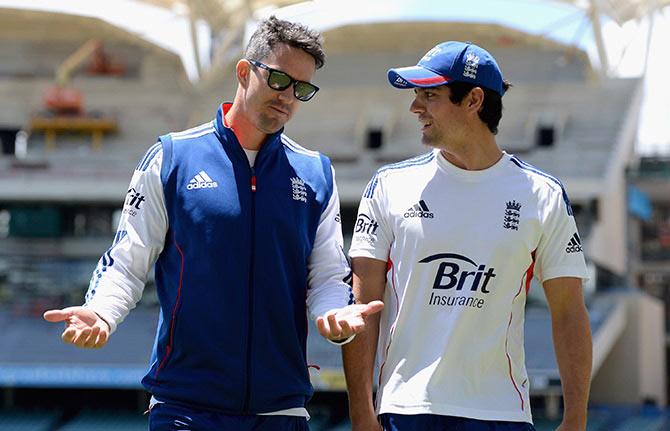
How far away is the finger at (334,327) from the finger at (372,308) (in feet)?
0.29

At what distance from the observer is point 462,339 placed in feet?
13.3

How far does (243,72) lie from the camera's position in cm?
421

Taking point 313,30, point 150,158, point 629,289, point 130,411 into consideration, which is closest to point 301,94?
point 313,30

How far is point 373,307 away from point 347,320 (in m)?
0.09

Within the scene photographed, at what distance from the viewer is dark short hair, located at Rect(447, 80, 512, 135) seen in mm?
4211

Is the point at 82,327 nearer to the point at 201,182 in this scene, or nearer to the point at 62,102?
the point at 201,182

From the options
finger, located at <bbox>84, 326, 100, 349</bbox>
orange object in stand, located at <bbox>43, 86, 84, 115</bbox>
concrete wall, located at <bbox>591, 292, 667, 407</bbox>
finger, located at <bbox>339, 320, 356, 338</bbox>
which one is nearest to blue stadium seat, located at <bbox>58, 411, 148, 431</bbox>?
orange object in stand, located at <bbox>43, 86, 84, 115</bbox>

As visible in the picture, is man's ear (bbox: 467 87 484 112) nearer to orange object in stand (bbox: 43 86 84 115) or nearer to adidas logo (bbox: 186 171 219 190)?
adidas logo (bbox: 186 171 219 190)

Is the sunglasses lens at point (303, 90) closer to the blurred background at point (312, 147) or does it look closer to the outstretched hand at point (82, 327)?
the outstretched hand at point (82, 327)

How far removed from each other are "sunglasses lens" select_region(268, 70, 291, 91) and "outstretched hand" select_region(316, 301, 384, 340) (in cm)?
77

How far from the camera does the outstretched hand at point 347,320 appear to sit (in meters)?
3.80

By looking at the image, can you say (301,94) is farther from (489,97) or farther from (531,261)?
(531,261)

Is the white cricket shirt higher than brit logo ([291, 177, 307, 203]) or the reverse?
the reverse

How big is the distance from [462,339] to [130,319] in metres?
23.7
